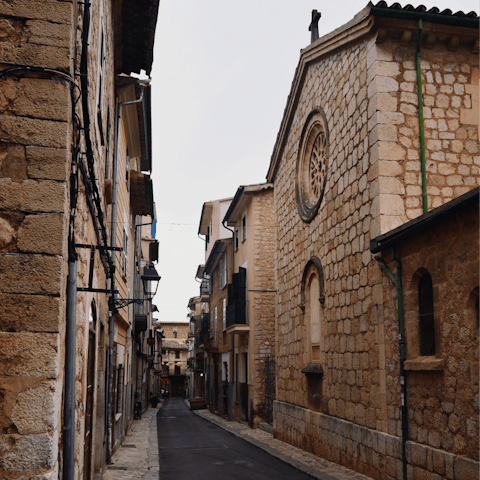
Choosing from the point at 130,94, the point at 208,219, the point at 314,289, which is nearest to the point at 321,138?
the point at 314,289

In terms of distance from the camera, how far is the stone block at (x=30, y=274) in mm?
3943

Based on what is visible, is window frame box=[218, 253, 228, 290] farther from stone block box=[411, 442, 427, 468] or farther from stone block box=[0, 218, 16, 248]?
stone block box=[0, 218, 16, 248]

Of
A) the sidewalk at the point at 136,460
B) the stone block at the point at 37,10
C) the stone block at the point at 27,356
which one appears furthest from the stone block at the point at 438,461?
the stone block at the point at 37,10

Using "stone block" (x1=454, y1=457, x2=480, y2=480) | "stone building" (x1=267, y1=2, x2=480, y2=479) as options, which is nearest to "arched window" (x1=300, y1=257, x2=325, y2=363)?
"stone building" (x1=267, y1=2, x2=480, y2=479)

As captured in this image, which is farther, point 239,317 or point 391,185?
point 239,317

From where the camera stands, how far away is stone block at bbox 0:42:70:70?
166 inches

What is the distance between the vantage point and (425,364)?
841cm

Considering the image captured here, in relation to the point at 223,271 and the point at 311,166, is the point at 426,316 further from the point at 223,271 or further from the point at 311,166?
the point at 223,271

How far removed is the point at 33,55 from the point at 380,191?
7.12m

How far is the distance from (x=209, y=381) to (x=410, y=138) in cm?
2673

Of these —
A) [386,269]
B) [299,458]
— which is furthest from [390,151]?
[299,458]

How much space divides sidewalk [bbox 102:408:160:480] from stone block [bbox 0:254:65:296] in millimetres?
7020

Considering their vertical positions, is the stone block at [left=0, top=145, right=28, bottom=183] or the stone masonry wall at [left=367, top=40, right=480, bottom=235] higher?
the stone masonry wall at [left=367, top=40, right=480, bottom=235]

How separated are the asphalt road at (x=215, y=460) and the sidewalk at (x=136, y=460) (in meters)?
0.20
